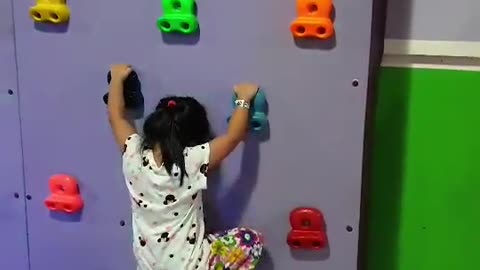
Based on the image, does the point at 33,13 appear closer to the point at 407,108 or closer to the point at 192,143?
the point at 192,143


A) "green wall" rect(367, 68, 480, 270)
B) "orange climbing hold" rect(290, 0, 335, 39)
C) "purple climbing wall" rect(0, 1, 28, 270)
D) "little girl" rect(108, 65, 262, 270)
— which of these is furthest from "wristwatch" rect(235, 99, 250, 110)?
"purple climbing wall" rect(0, 1, 28, 270)

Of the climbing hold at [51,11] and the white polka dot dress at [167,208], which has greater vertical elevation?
the climbing hold at [51,11]

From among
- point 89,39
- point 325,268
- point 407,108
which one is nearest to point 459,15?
point 407,108

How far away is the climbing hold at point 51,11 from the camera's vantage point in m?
1.19

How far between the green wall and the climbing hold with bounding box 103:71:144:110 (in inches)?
16.8

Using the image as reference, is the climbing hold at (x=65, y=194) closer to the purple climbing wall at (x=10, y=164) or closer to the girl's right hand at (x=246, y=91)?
the purple climbing wall at (x=10, y=164)

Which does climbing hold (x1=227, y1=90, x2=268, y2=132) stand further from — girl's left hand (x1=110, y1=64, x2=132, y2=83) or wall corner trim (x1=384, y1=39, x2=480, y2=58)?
wall corner trim (x1=384, y1=39, x2=480, y2=58)

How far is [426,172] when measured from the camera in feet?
4.37

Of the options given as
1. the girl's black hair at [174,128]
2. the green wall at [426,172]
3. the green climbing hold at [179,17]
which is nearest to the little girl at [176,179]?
the girl's black hair at [174,128]

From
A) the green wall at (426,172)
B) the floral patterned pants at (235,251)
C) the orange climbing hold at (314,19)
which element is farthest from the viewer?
the green wall at (426,172)

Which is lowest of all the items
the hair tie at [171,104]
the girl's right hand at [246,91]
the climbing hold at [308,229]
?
the climbing hold at [308,229]

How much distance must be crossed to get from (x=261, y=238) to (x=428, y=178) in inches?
13.2

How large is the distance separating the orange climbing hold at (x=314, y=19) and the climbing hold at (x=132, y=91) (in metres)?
0.27

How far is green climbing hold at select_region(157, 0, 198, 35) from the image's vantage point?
3.73ft
